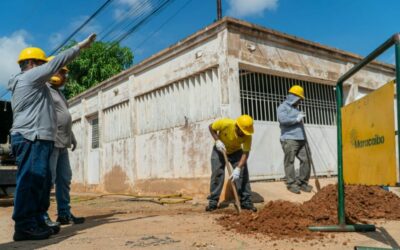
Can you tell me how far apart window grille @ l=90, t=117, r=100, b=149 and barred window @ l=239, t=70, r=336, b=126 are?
6506 millimetres

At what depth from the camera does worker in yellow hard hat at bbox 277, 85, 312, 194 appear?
7414mm

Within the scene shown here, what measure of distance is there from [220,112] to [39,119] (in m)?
4.17

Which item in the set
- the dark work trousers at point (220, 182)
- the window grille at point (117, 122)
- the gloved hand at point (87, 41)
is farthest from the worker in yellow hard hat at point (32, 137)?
the window grille at point (117, 122)

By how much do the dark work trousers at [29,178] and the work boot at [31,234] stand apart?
0.04 m

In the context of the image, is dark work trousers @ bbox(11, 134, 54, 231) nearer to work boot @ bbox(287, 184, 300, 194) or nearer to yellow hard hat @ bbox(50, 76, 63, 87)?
yellow hard hat @ bbox(50, 76, 63, 87)

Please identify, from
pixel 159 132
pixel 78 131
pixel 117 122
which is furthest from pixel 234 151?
pixel 78 131

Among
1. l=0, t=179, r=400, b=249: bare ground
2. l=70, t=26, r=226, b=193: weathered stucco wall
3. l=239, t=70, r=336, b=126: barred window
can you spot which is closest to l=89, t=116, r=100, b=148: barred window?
l=70, t=26, r=226, b=193: weathered stucco wall

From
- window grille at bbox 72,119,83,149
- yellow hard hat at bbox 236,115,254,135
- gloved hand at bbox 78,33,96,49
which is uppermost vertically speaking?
gloved hand at bbox 78,33,96,49

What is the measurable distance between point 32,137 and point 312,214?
129 inches

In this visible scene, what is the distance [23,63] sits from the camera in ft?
13.7

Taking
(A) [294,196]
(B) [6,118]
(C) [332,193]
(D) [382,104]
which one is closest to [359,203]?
(C) [332,193]

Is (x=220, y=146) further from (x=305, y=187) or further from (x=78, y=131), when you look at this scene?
(x=78, y=131)

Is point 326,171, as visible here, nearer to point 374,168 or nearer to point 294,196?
point 294,196

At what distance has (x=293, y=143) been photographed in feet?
24.6
